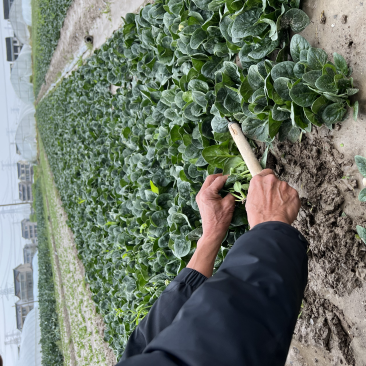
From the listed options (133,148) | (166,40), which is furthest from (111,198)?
(166,40)

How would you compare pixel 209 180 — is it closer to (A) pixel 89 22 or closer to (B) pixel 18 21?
(A) pixel 89 22

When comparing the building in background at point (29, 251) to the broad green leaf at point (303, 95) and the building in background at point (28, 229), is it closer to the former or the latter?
the building in background at point (28, 229)

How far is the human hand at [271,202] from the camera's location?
1219 millimetres

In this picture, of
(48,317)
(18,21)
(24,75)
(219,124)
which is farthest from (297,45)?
(18,21)

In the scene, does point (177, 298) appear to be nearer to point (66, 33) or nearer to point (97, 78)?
point (97, 78)

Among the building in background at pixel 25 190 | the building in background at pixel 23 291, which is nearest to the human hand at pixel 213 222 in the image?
the building in background at pixel 23 291

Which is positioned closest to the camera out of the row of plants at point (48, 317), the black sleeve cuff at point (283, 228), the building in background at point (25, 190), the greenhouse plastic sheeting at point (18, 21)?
the black sleeve cuff at point (283, 228)

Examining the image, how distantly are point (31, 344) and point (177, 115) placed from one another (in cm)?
1384

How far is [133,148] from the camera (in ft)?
9.30

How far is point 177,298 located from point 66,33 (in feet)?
22.0

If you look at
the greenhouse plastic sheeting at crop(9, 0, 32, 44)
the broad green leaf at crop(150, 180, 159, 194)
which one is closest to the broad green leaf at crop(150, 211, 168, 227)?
the broad green leaf at crop(150, 180, 159, 194)

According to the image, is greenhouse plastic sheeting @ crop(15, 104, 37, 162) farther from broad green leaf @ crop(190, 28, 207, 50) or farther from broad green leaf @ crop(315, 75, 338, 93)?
broad green leaf @ crop(315, 75, 338, 93)

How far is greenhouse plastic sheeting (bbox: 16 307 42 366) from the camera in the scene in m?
12.0

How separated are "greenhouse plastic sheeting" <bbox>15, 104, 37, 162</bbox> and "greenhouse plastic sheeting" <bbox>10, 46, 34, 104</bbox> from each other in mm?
640
